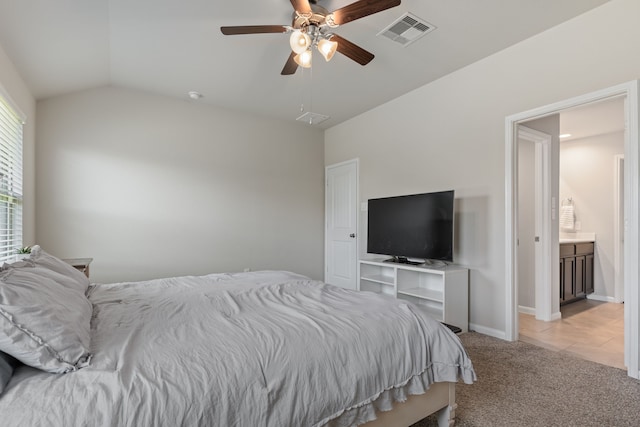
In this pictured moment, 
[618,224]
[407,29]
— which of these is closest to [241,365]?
[407,29]

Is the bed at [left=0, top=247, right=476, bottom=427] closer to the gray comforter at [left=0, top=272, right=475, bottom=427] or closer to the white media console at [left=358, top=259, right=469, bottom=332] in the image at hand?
the gray comforter at [left=0, top=272, right=475, bottom=427]

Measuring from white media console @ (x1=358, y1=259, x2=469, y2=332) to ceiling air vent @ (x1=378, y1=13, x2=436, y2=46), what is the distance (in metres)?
2.14

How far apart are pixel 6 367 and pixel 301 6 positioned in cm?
227

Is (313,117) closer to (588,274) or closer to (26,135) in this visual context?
(26,135)

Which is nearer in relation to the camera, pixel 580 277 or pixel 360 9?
pixel 360 9

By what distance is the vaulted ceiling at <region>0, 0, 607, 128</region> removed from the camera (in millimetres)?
2393

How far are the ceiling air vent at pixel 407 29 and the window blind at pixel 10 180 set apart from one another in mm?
3085

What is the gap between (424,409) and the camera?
5.30 ft

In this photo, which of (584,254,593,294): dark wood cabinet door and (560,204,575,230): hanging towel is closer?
(584,254,593,294): dark wood cabinet door

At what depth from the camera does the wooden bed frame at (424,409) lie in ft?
4.87

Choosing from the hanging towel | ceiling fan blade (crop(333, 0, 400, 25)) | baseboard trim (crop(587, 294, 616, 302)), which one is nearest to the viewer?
ceiling fan blade (crop(333, 0, 400, 25))

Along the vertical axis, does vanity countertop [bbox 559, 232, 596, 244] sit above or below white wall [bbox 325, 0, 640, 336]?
below

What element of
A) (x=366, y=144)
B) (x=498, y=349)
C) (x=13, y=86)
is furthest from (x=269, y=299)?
(x=366, y=144)

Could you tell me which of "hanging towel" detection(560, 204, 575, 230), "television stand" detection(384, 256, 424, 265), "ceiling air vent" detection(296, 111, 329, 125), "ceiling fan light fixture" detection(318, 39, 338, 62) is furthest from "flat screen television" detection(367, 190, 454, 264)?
"hanging towel" detection(560, 204, 575, 230)
